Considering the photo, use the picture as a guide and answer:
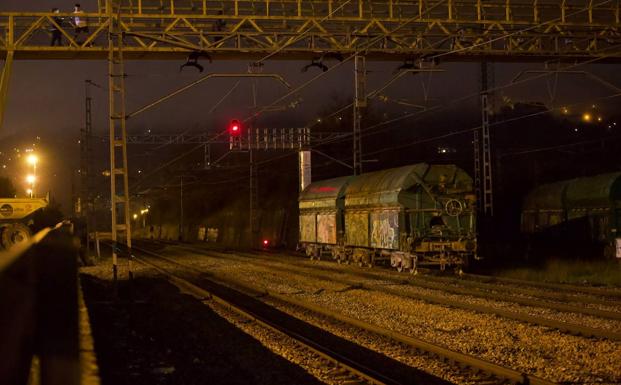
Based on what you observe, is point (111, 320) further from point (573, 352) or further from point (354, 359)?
point (573, 352)

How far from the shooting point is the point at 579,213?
30562 mm

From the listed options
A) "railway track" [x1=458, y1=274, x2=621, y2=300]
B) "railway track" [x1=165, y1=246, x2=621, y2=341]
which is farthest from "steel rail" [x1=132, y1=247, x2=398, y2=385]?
"railway track" [x1=458, y1=274, x2=621, y2=300]

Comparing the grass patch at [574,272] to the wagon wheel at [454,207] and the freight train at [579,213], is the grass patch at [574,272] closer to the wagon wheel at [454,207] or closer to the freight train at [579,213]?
the freight train at [579,213]

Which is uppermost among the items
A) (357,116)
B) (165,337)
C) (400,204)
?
(357,116)

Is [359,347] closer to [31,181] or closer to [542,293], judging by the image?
[542,293]

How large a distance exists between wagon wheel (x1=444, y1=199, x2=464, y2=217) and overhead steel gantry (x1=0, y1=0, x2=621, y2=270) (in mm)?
5036

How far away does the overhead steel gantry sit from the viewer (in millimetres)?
21859

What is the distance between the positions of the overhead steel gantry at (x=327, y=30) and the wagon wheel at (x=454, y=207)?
198 inches

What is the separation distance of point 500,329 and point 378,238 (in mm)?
14277

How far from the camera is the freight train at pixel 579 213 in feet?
91.5

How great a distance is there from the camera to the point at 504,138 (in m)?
75.6

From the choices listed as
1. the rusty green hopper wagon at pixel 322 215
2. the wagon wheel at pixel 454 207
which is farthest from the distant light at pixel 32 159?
the wagon wheel at pixel 454 207

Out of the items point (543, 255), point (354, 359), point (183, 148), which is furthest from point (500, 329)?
point (183, 148)

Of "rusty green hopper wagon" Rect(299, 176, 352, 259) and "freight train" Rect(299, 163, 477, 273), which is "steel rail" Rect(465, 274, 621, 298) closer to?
"freight train" Rect(299, 163, 477, 273)
